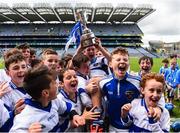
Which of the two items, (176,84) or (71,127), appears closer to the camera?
(71,127)

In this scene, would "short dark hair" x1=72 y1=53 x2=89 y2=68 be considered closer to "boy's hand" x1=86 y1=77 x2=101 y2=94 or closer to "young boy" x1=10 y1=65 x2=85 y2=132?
"boy's hand" x1=86 y1=77 x2=101 y2=94

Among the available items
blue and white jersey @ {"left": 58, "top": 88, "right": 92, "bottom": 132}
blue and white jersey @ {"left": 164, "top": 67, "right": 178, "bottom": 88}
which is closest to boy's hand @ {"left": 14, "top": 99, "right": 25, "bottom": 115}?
blue and white jersey @ {"left": 58, "top": 88, "right": 92, "bottom": 132}

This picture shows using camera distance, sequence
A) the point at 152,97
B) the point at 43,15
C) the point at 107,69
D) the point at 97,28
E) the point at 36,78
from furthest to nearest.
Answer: the point at 97,28 → the point at 43,15 → the point at 107,69 → the point at 152,97 → the point at 36,78

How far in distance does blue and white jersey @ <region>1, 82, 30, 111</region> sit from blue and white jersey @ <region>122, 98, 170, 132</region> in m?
1.23

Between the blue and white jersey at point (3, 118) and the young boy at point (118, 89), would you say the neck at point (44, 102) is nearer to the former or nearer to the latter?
the blue and white jersey at point (3, 118)

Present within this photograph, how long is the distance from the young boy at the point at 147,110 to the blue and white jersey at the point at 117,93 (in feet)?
1.16

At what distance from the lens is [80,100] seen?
12.6 feet

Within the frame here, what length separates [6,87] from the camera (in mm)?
3494

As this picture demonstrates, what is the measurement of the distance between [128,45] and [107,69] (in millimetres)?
65613

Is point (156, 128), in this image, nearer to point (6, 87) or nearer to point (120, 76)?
point (120, 76)

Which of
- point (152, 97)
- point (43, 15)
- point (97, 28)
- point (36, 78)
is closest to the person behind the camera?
point (36, 78)

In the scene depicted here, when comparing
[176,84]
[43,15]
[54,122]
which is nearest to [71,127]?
[54,122]

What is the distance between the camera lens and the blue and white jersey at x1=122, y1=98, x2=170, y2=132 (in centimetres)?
Answer: 339

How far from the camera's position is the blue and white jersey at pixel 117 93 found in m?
3.96
